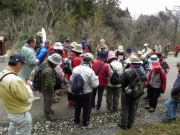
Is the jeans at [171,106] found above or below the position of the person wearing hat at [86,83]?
below

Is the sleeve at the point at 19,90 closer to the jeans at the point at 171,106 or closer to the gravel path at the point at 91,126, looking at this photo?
the gravel path at the point at 91,126

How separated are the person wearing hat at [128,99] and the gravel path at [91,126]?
272mm

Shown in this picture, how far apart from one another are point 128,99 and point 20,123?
2357 millimetres

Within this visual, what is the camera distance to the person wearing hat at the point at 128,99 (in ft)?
12.0

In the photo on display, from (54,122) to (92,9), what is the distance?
17.1 m

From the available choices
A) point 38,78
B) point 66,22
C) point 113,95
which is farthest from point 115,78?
point 66,22

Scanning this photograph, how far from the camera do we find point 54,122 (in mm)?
3959

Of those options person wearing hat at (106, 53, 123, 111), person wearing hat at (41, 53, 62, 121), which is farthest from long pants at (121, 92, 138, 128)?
person wearing hat at (41, 53, 62, 121)

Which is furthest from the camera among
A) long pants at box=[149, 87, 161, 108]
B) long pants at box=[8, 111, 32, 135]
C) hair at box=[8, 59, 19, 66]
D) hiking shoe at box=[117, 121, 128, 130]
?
long pants at box=[149, 87, 161, 108]

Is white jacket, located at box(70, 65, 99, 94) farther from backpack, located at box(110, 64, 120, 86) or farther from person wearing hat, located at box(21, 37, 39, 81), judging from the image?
person wearing hat, located at box(21, 37, 39, 81)

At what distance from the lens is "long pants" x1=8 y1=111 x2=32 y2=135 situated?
2584 millimetres

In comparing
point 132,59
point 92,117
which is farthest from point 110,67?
point 92,117

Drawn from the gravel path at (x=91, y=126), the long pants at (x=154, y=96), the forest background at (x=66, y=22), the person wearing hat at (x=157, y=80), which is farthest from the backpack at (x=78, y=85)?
the forest background at (x=66, y=22)

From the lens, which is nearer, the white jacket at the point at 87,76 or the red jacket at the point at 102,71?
the white jacket at the point at 87,76
